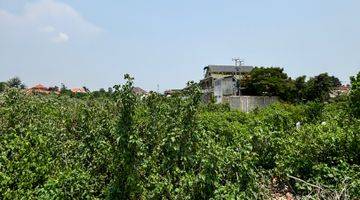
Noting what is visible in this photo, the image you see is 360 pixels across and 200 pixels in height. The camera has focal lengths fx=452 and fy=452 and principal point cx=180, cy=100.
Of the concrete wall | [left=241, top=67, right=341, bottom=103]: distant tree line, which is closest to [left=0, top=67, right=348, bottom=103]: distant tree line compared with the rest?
[left=241, top=67, right=341, bottom=103]: distant tree line

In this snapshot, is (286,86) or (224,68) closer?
(286,86)

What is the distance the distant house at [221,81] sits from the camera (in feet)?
161

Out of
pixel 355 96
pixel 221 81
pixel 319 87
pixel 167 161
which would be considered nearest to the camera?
pixel 167 161

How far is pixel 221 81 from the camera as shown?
167 feet

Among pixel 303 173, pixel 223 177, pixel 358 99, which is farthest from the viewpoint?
pixel 358 99

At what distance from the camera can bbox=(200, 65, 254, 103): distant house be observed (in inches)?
1934

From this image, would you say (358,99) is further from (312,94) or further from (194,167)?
(312,94)

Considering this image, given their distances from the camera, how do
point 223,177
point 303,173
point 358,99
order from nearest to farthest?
point 223,177, point 303,173, point 358,99

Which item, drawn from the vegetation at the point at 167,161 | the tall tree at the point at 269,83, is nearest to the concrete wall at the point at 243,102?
the tall tree at the point at 269,83

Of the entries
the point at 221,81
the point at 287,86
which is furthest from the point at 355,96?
the point at 221,81

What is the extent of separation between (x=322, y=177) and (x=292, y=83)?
40225 millimetres

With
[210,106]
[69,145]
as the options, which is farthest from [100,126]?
[210,106]

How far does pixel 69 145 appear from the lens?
26.2 feet

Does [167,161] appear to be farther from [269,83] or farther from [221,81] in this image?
[221,81]
